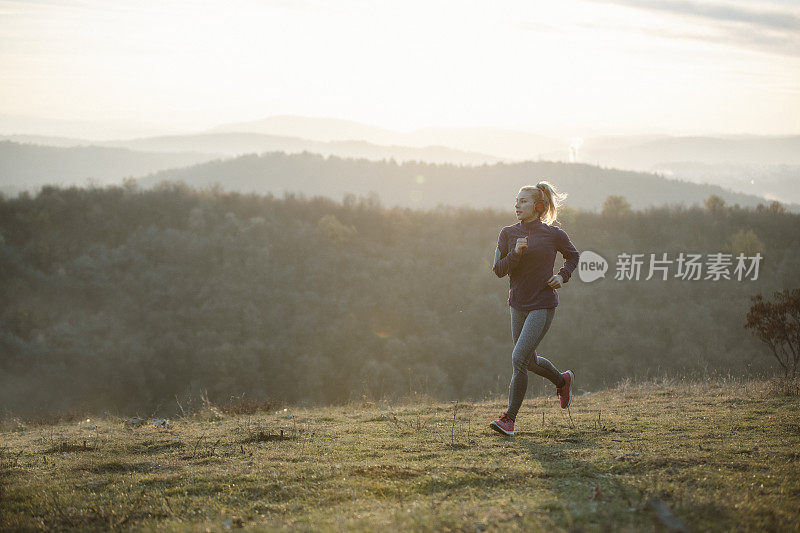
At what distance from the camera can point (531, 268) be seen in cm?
700

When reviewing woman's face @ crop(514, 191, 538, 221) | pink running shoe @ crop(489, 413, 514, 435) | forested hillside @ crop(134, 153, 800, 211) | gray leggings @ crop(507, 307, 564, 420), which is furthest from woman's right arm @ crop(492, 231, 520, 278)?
forested hillside @ crop(134, 153, 800, 211)

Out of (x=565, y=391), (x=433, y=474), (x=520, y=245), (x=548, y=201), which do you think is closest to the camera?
(x=433, y=474)

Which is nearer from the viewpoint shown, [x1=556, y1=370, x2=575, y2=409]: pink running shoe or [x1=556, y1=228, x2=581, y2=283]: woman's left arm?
[x1=556, y1=228, x2=581, y2=283]: woman's left arm

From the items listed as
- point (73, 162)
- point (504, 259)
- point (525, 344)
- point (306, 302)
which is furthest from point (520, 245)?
point (73, 162)

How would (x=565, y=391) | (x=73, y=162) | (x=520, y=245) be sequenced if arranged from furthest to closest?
(x=73, y=162) < (x=565, y=391) < (x=520, y=245)

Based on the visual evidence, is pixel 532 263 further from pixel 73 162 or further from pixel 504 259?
pixel 73 162

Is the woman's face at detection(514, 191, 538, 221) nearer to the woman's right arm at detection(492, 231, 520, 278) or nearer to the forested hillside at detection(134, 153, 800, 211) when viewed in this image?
the woman's right arm at detection(492, 231, 520, 278)

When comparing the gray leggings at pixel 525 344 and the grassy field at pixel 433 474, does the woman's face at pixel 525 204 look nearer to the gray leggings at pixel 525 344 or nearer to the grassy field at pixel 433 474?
→ the gray leggings at pixel 525 344

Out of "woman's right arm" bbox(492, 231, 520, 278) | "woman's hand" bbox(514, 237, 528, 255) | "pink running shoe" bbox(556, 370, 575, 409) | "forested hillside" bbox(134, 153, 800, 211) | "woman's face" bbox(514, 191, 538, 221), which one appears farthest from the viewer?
"forested hillside" bbox(134, 153, 800, 211)

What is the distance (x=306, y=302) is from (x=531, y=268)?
1100 inches

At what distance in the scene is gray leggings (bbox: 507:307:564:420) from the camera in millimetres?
6965

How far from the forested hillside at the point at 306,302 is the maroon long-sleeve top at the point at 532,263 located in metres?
18.8

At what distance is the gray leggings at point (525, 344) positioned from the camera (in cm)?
696

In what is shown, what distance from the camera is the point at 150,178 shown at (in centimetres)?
12238
